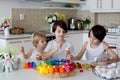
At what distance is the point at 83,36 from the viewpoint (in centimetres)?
505

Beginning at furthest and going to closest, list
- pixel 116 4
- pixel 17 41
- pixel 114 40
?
pixel 116 4, pixel 114 40, pixel 17 41

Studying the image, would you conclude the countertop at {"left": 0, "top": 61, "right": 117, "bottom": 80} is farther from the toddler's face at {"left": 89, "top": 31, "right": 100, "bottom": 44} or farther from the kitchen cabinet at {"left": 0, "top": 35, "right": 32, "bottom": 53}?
the kitchen cabinet at {"left": 0, "top": 35, "right": 32, "bottom": 53}

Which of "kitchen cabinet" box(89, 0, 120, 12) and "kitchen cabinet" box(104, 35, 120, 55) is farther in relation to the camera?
"kitchen cabinet" box(89, 0, 120, 12)

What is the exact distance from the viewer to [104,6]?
477cm

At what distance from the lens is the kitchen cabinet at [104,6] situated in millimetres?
4578

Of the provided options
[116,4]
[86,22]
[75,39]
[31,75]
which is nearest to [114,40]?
[116,4]

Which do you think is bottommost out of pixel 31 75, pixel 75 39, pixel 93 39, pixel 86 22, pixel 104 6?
pixel 31 75

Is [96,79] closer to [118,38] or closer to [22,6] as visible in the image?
[118,38]

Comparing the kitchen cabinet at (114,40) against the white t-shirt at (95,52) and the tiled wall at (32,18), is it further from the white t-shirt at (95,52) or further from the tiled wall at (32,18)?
the white t-shirt at (95,52)

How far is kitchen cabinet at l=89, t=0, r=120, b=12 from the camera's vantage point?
4578 millimetres

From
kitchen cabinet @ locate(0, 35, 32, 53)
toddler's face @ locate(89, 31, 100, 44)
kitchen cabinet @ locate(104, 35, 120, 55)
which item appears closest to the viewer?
toddler's face @ locate(89, 31, 100, 44)

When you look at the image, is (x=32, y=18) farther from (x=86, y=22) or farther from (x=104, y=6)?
(x=104, y=6)

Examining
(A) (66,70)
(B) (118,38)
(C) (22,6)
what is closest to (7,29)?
(C) (22,6)

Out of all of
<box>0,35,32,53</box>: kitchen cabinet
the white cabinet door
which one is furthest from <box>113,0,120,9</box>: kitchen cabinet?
<box>0,35,32,53</box>: kitchen cabinet
